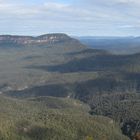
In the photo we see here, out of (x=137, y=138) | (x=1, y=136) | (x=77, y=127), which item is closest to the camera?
(x=137, y=138)

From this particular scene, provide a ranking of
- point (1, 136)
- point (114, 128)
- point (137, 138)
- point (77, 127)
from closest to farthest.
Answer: point (137, 138), point (1, 136), point (77, 127), point (114, 128)

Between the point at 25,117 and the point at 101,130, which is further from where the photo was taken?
the point at 25,117

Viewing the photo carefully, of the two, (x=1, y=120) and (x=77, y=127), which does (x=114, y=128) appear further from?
(x=1, y=120)

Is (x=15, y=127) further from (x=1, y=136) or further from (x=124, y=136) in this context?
(x=124, y=136)

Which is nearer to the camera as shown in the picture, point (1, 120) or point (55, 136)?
point (55, 136)

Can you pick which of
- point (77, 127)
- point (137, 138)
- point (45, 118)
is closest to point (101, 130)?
point (77, 127)

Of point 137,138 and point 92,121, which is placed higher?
point 137,138

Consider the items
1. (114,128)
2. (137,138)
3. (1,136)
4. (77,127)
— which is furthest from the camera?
(114,128)

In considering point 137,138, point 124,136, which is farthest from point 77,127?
point 137,138

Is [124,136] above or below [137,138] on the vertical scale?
below
